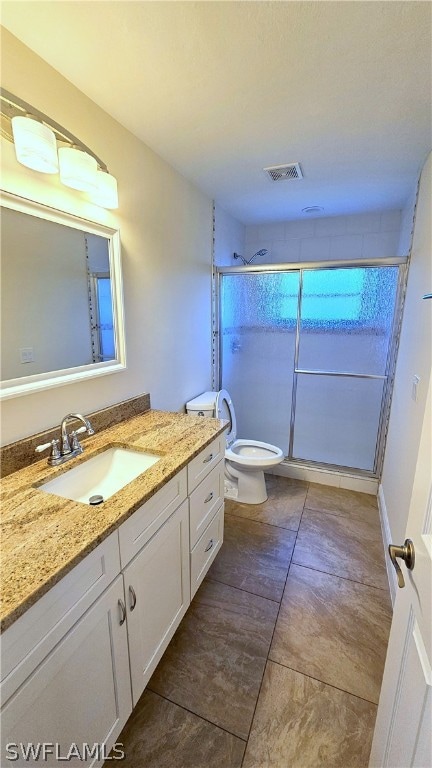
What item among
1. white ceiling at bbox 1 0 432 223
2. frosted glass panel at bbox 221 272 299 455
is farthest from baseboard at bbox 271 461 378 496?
white ceiling at bbox 1 0 432 223

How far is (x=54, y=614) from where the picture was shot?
2.37 ft

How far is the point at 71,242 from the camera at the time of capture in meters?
1.34

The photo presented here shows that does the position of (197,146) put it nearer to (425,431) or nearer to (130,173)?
(130,173)

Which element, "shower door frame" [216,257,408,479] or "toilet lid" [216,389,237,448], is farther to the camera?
"toilet lid" [216,389,237,448]

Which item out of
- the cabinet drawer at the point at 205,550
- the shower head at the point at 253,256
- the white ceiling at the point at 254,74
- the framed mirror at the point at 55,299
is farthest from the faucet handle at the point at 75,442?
the shower head at the point at 253,256

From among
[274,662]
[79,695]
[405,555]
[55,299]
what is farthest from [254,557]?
[55,299]

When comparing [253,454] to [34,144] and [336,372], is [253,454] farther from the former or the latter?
[34,144]

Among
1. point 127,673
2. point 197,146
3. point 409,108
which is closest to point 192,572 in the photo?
point 127,673

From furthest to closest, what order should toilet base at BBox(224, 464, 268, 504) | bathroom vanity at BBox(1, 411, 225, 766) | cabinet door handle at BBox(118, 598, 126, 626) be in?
toilet base at BBox(224, 464, 268, 504) < cabinet door handle at BBox(118, 598, 126, 626) < bathroom vanity at BBox(1, 411, 225, 766)

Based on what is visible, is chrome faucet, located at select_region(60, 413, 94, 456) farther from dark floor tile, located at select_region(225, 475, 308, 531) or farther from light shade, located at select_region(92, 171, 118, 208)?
dark floor tile, located at select_region(225, 475, 308, 531)

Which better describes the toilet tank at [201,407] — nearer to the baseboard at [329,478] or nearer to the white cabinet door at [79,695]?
the baseboard at [329,478]

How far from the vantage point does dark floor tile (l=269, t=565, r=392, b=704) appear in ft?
4.28

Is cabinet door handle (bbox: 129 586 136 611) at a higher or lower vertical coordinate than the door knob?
lower

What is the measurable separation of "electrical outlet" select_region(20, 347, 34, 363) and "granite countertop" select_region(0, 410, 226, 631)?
0.40 m
